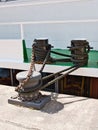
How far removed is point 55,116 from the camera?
3057 mm

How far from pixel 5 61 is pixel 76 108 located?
208cm

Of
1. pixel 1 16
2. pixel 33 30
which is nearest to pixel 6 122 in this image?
pixel 33 30

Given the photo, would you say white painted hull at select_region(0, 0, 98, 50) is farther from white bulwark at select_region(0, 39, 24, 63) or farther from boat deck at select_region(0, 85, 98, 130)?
boat deck at select_region(0, 85, 98, 130)

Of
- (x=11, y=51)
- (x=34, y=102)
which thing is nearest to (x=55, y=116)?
(x=34, y=102)

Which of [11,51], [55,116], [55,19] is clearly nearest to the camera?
[55,116]

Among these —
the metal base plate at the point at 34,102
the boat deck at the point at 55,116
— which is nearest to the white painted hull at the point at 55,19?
the metal base plate at the point at 34,102

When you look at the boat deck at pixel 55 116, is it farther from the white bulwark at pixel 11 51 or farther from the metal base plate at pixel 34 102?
the white bulwark at pixel 11 51

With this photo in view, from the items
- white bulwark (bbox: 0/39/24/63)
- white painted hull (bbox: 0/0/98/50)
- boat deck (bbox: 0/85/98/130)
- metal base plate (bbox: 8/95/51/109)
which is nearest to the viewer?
boat deck (bbox: 0/85/98/130)

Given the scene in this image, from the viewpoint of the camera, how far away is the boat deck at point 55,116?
9.29 ft

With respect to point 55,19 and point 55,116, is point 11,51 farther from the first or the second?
point 55,116

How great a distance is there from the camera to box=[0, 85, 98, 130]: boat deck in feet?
9.29

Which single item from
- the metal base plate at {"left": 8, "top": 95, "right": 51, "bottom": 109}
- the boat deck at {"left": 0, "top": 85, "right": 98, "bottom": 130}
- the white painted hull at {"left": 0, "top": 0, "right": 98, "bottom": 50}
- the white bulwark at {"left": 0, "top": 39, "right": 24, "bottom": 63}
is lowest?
the boat deck at {"left": 0, "top": 85, "right": 98, "bottom": 130}

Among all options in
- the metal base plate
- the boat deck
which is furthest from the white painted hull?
the boat deck

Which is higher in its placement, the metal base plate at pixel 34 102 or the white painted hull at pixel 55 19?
the white painted hull at pixel 55 19
